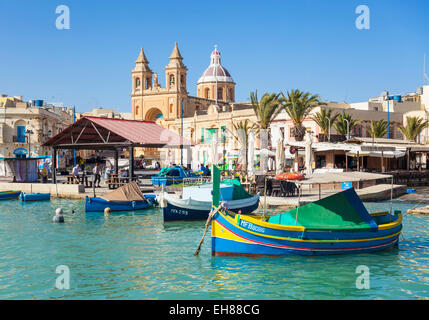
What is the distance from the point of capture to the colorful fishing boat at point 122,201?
26406 mm

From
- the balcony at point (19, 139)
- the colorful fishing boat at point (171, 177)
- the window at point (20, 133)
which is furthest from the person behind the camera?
the window at point (20, 133)

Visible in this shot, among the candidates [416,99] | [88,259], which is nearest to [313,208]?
[88,259]

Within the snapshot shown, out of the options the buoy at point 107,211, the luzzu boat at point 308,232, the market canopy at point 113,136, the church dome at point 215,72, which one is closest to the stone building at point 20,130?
the market canopy at point 113,136

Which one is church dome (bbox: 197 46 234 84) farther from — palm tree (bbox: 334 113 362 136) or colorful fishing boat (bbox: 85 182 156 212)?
colorful fishing boat (bbox: 85 182 156 212)

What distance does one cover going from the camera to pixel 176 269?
1423cm

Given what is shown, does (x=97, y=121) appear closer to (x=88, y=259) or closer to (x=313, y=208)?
(x=88, y=259)

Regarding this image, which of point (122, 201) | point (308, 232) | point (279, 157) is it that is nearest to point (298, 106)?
point (279, 157)

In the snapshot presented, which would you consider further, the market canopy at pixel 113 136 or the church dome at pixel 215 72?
the church dome at pixel 215 72

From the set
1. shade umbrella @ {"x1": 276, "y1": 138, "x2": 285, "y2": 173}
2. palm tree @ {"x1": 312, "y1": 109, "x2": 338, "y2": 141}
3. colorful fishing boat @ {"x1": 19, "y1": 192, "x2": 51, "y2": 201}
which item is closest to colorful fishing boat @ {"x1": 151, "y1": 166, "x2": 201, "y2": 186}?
shade umbrella @ {"x1": 276, "y1": 138, "x2": 285, "y2": 173}

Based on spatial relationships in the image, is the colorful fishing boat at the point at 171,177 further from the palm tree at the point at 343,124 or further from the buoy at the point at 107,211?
the palm tree at the point at 343,124

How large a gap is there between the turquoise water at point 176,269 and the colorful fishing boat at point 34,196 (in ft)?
39.1

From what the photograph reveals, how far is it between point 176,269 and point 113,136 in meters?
24.3

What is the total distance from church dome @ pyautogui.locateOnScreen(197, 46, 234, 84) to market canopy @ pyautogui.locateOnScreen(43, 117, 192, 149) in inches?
2445
